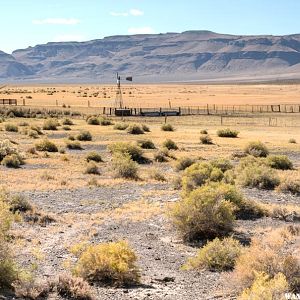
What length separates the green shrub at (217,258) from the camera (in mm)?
14922

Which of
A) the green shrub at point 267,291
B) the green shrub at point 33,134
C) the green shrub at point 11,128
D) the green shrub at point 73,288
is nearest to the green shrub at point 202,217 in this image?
the green shrub at point 73,288

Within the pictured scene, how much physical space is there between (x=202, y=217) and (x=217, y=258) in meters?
3.30

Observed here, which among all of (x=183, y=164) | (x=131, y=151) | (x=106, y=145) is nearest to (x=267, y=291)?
(x=183, y=164)

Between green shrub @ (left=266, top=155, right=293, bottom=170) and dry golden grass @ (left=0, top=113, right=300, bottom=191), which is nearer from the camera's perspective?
dry golden grass @ (left=0, top=113, right=300, bottom=191)

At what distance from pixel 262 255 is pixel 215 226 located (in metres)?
5.38

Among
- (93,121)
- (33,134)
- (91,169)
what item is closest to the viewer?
(91,169)

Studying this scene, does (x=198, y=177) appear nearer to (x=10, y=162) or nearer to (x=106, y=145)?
(x=10, y=162)

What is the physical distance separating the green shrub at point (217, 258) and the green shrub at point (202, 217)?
277cm

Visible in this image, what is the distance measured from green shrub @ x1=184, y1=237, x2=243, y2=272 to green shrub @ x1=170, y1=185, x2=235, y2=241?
2768mm

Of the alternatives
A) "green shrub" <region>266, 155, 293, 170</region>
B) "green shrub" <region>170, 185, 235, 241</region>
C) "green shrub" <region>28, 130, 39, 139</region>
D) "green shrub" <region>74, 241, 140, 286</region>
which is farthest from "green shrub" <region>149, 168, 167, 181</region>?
"green shrub" <region>28, 130, 39, 139</region>

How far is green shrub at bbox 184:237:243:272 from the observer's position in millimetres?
14922

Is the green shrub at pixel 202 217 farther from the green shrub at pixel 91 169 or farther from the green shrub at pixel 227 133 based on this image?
the green shrub at pixel 227 133

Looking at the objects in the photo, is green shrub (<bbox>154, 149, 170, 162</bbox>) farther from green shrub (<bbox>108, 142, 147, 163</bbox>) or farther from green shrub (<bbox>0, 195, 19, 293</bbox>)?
green shrub (<bbox>0, 195, 19, 293</bbox>)

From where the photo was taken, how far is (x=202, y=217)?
1825cm
